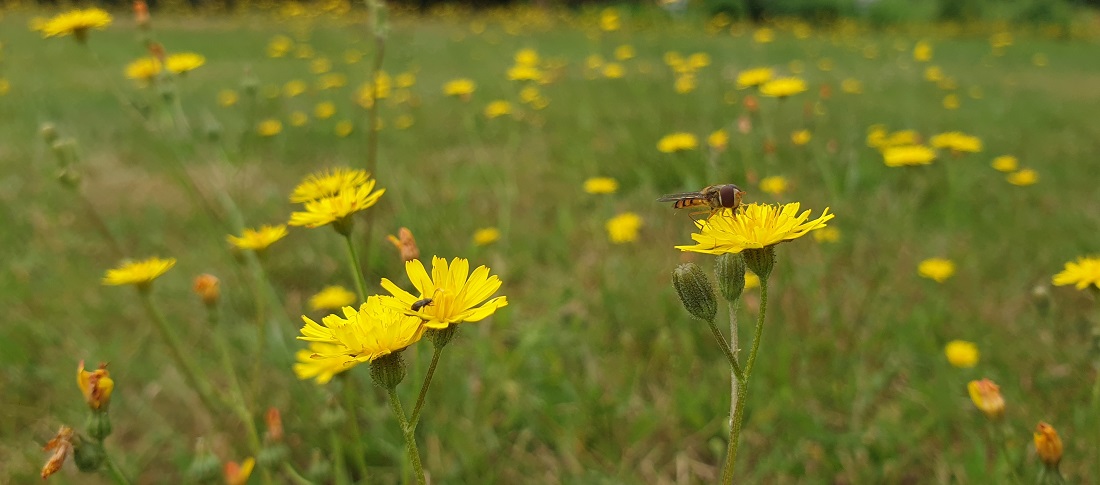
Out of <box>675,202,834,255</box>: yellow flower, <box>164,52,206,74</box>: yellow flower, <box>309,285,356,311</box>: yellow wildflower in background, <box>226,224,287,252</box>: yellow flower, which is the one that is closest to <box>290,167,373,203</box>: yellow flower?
<box>226,224,287,252</box>: yellow flower

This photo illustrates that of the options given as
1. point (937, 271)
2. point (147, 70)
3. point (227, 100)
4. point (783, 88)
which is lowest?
point (227, 100)

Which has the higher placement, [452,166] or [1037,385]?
[1037,385]

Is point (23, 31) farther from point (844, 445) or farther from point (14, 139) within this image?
point (844, 445)

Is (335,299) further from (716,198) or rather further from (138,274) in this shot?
(716,198)

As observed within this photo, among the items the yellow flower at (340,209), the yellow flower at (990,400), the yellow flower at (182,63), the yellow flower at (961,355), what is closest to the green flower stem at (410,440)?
the yellow flower at (340,209)

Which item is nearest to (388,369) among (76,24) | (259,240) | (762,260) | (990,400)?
(762,260)

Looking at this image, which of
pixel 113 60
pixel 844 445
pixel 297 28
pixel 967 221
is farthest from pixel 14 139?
pixel 297 28
